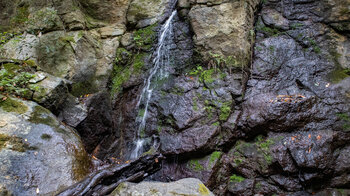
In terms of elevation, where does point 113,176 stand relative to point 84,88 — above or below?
below

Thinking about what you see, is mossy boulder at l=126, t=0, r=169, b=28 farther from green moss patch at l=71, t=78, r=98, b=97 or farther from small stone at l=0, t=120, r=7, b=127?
small stone at l=0, t=120, r=7, b=127

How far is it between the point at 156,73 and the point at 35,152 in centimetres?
414

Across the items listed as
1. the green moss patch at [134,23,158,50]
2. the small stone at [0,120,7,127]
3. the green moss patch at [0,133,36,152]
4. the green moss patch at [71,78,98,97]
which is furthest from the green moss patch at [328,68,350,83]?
the small stone at [0,120,7,127]

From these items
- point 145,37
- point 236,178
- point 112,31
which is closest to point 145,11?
point 145,37

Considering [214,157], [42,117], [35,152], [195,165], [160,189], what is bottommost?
[195,165]

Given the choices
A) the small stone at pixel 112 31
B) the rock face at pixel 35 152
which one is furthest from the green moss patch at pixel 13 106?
the small stone at pixel 112 31

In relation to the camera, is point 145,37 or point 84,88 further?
point 145,37

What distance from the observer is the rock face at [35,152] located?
3498 mm

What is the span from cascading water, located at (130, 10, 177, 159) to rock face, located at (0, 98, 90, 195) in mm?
1737

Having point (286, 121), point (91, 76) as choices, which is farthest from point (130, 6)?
point (286, 121)

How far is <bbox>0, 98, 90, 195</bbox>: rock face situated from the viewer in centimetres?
350

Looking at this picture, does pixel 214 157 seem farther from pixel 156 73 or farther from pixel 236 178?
pixel 156 73

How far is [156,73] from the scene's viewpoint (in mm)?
7043

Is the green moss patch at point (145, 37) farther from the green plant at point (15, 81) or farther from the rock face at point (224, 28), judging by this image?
the green plant at point (15, 81)
